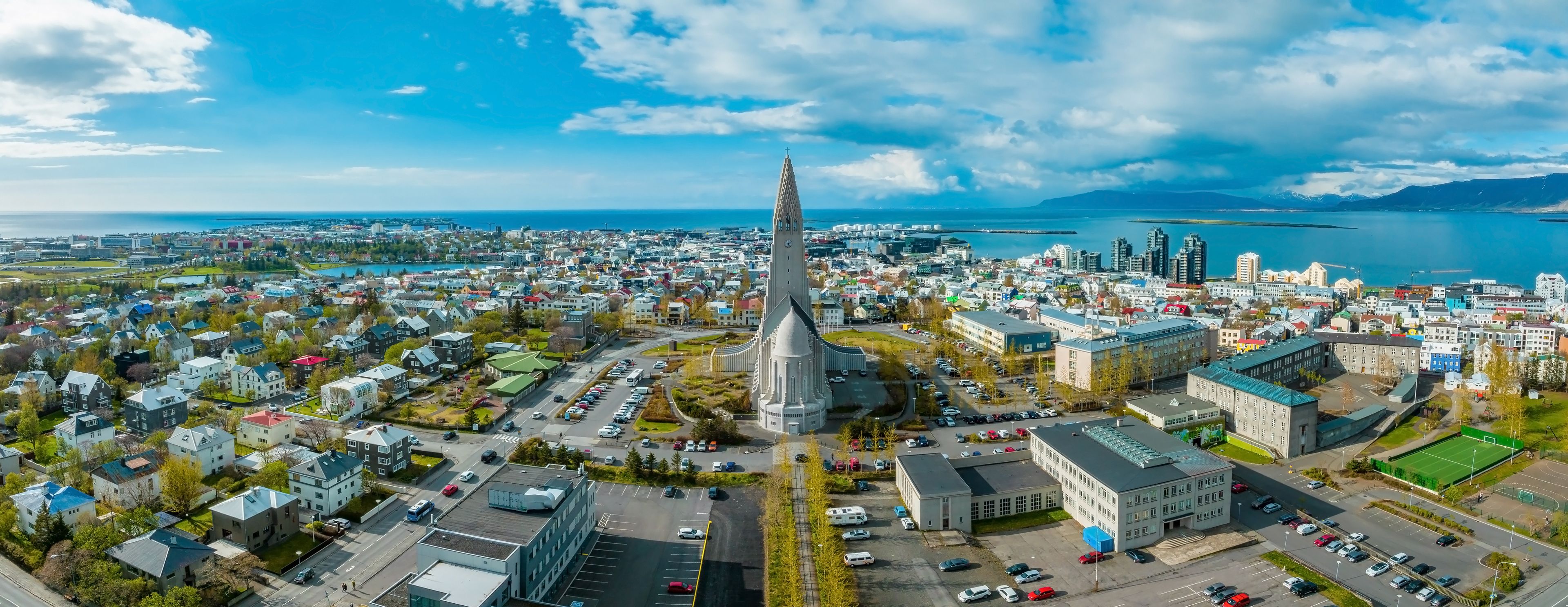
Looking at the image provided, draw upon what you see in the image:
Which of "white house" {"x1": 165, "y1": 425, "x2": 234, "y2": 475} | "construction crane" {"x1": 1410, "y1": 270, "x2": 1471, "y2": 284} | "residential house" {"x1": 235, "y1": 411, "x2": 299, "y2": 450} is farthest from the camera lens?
"construction crane" {"x1": 1410, "y1": 270, "x2": 1471, "y2": 284}

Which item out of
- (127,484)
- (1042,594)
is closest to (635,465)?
(1042,594)

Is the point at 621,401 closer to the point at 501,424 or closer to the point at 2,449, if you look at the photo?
the point at 501,424

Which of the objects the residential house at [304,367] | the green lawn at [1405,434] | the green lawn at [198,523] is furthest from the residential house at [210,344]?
the green lawn at [1405,434]

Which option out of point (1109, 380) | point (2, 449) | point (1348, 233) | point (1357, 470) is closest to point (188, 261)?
point (2, 449)

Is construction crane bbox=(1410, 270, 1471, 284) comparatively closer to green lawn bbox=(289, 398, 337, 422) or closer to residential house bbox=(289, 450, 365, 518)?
green lawn bbox=(289, 398, 337, 422)

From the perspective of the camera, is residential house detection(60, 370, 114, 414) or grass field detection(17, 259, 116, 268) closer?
residential house detection(60, 370, 114, 414)

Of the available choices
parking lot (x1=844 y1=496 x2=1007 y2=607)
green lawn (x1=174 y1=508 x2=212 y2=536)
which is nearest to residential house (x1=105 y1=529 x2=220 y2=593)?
green lawn (x1=174 y1=508 x2=212 y2=536)

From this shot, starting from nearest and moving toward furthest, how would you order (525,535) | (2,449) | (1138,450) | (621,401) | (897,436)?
(525,535)
(1138,450)
(2,449)
(897,436)
(621,401)
